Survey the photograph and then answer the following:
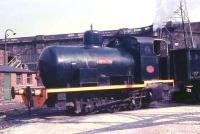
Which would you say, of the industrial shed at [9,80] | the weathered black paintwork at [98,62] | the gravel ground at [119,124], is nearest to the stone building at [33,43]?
the industrial shed at [9,80]

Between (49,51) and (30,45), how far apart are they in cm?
5143

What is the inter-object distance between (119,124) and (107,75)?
16.1 feet

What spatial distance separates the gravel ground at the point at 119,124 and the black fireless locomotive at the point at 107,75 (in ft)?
4.23

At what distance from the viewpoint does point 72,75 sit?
661 inches

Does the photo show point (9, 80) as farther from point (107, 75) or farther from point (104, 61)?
point (104, 61)

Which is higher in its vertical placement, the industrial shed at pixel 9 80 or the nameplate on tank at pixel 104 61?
the nameplate on tank at pixel 104 61

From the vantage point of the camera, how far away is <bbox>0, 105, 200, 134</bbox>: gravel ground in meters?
11.9

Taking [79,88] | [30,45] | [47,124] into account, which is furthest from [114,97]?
[30,45]

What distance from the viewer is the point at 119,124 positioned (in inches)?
526

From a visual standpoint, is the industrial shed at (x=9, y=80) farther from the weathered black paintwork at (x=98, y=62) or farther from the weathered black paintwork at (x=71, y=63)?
the weathered black paintwork at (x=71, y=63)

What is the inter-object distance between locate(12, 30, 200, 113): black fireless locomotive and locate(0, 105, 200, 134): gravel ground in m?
1.29

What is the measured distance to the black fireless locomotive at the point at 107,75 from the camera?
16.3 meters

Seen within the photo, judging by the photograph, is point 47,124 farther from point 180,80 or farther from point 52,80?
point 180,80

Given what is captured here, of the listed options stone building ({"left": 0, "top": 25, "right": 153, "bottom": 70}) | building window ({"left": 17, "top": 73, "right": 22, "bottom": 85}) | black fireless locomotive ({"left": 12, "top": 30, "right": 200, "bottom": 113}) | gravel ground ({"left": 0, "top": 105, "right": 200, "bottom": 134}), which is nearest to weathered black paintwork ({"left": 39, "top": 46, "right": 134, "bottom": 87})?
black fireless locomotive ({"left": 12, "top": 30, "right": 200, "bottom": 113})
